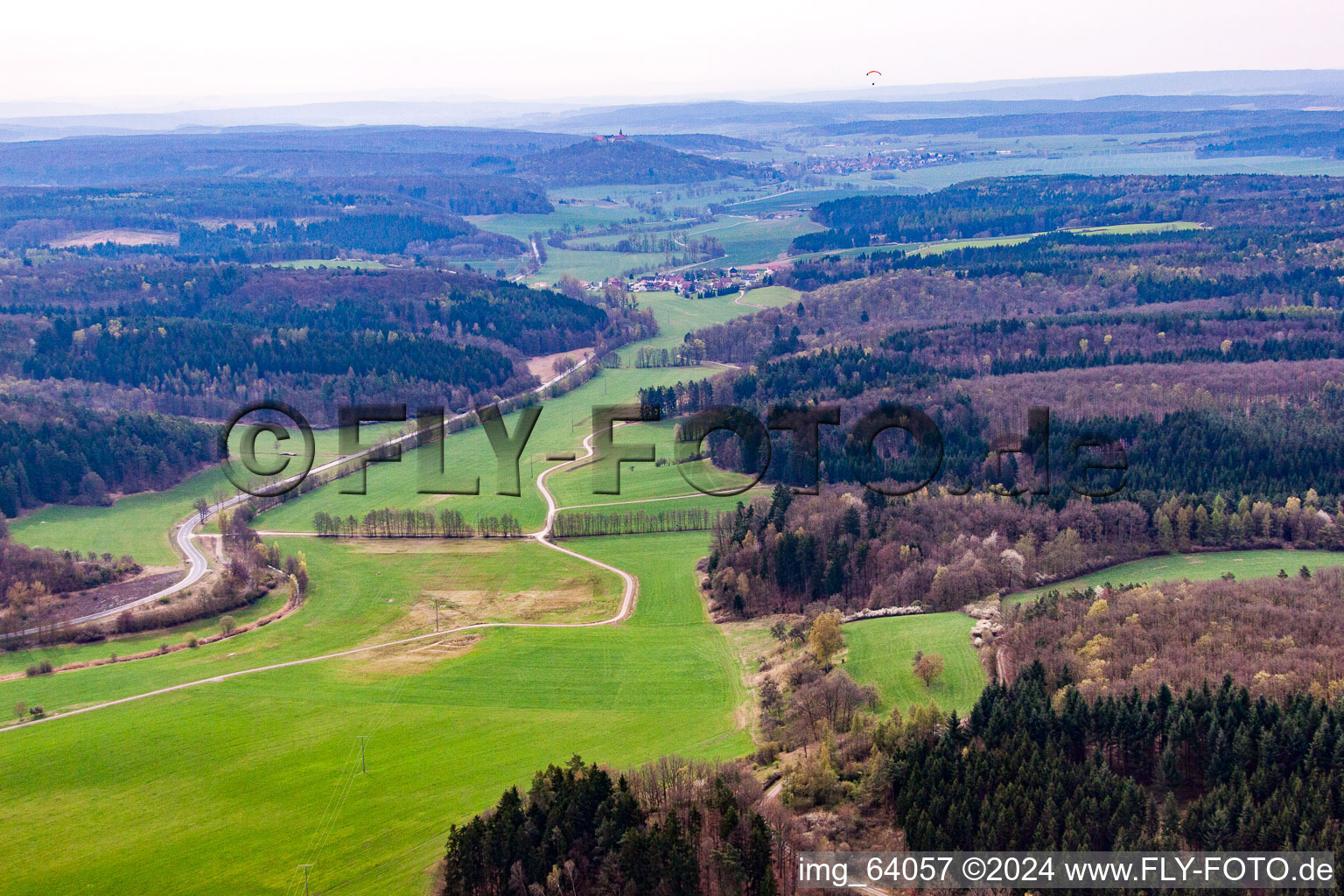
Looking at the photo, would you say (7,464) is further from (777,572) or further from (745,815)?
(745,815)

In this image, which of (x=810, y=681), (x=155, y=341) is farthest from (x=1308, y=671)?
(x=155, y=341)

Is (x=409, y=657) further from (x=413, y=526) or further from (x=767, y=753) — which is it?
(x=767, y=753)

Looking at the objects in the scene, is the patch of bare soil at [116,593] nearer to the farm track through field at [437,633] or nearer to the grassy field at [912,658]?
the farm track through field at [437,633]

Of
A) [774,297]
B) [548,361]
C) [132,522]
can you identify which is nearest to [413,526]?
[132,522]

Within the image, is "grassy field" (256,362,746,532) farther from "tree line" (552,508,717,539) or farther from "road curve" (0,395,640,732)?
"road curve" (0,395,640,732)

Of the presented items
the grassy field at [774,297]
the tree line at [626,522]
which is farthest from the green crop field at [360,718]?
the grassy field at [774,297]

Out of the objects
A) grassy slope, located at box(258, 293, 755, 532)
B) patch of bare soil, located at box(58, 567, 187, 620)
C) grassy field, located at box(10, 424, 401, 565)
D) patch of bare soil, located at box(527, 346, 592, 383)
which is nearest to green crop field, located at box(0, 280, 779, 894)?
grassy field, located at box(10, 424, 401, 565)
